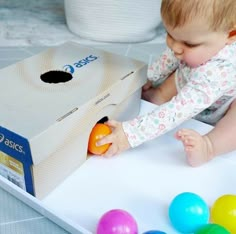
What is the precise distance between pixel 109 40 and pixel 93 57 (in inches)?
20.5

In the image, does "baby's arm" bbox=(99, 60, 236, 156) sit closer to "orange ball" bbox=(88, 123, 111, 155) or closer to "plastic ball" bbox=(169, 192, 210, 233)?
"orange ball" bbox=(88, 123, 111, 155)

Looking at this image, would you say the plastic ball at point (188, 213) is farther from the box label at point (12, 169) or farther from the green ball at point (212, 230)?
the box label at point (12, 169)

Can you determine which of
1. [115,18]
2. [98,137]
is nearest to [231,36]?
[98,137]

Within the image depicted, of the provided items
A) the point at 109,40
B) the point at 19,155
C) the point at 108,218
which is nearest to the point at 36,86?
the point at 19,155

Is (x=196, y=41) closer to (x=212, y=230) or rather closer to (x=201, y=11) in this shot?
(x=201, y=11)

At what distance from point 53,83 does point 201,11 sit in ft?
0.89

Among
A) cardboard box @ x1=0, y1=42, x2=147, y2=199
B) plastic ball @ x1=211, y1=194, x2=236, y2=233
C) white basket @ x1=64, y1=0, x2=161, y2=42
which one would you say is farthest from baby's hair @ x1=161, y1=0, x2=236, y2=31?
white basket @ x1=64, y1=0, x2=161, y2=42

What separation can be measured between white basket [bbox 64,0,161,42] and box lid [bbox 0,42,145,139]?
44cm

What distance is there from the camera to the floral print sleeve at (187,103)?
69 centimetres

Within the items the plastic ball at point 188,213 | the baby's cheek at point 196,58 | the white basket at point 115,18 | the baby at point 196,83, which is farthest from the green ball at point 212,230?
the white basket at point 115,18

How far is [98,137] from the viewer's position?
0.68 metres

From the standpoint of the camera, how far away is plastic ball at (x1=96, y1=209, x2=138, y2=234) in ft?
1.68

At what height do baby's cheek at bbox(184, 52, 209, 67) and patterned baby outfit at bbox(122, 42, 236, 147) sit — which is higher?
baby's cheek at bbox(184, 52, 209, 67)

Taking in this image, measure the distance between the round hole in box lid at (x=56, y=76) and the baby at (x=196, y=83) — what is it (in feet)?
0.36
